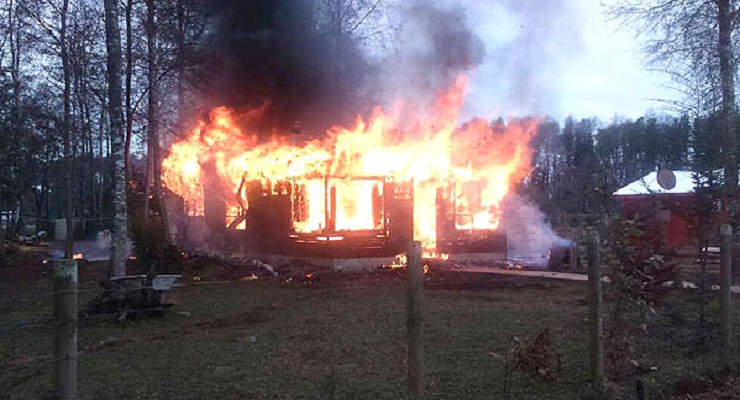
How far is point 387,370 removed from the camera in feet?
20.5

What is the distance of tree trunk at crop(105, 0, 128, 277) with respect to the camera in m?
12.3

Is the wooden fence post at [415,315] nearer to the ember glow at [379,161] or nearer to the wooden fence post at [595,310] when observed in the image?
the wooden fence post at [595,310]

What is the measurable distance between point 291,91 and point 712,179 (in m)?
15.0

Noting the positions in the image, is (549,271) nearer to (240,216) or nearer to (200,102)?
(240,216)

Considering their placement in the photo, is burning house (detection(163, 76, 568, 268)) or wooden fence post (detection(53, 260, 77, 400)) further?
burning house (detection(163, 76, 568, 268))

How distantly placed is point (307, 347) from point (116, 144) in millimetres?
7089

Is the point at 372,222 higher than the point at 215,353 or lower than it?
higher

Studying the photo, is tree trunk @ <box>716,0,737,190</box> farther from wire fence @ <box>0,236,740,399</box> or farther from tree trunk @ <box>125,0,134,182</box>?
tree trunk @ <box>125,0,134,182</box>

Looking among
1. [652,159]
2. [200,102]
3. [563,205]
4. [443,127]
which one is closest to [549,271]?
[443,127]

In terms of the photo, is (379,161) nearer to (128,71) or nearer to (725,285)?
(128,71)

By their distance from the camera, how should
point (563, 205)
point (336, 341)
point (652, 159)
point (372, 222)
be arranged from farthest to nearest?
1. point (652, 159)
2. point (563, 205)
3. point (372, 222)
4. point (336, 341)

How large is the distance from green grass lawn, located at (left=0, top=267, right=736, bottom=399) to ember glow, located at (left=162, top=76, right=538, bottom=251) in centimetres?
706

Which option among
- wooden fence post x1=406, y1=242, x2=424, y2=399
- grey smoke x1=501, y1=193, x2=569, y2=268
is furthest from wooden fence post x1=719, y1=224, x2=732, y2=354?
grey smoke x1=501, y1=193, x2=569, y2=268

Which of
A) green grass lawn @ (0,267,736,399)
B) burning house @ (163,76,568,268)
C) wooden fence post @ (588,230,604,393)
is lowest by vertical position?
green grass lawn @ (0,267,736,399)
